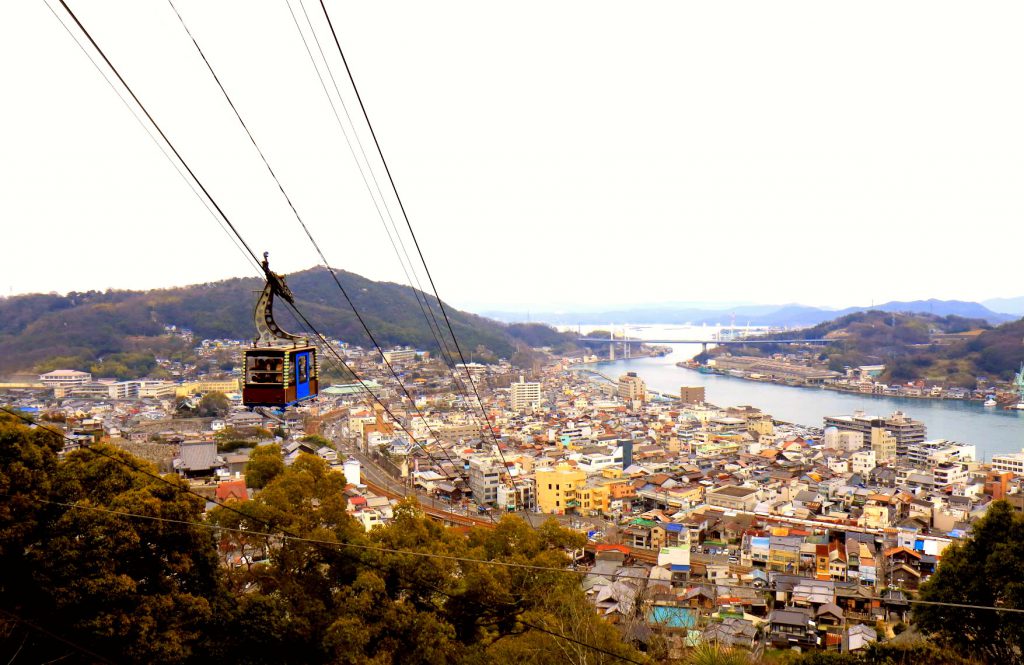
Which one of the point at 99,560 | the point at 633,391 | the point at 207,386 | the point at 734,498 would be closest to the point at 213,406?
the point at 207,386

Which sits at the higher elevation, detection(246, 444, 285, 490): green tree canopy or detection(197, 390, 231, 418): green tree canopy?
detection(246, 444, 285, 490): green tree canopy

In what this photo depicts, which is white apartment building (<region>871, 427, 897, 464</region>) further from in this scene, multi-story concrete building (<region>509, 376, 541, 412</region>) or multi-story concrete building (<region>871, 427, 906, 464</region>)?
multi-story concrete building (<region>509, 376, 541, 412</region>)

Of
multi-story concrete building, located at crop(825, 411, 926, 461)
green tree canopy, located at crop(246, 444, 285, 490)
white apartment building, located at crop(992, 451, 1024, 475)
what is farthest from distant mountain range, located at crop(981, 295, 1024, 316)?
green tree canopy, located at crop(246, 444, 285, 490)

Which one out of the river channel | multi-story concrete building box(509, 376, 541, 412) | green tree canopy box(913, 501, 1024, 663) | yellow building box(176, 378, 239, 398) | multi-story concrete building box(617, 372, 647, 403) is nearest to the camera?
green tree canopy box(913, 501, 1024, 663)

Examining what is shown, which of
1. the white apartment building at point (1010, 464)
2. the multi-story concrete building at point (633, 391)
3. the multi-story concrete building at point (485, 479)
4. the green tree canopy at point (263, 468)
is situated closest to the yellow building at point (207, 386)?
the multi-story concrete building at point (485, 479)

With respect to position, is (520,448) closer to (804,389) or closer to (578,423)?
(578,423)
